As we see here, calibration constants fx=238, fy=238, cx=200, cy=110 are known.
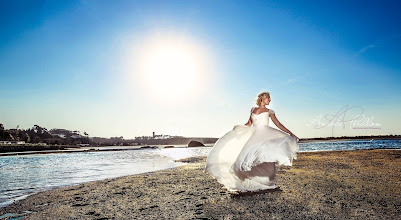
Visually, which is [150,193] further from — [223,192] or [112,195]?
[223,192]

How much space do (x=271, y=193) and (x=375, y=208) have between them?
7.64 ft

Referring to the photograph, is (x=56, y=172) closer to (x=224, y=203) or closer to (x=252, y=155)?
(x=224, y=203)

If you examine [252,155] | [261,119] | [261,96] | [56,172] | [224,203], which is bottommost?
[56,172]

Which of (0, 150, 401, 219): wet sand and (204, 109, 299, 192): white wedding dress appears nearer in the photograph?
(0, 150, 401, 219): wet sand

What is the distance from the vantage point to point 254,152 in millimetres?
6164

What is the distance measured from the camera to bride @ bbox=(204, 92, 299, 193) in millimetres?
6094

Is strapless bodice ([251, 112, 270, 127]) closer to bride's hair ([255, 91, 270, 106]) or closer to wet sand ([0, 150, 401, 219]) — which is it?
bride's hair ([255, 91, 270, 106])

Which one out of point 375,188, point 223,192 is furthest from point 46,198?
point 375,188

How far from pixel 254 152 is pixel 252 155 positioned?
0.10 m

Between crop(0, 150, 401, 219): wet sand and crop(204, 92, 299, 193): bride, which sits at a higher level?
crop(204, 92, 299, 193): bride

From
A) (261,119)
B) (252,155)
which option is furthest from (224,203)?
(261,119)

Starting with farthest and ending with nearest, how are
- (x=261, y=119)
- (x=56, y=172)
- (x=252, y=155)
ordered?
(x=56, y=172)
(x=261, y=119)
(x=252, y=155)

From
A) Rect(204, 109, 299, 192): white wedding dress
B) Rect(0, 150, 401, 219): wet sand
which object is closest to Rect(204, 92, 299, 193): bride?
Rect(204, 109, 299, 192): white wedding dress

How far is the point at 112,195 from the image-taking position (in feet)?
23.8
